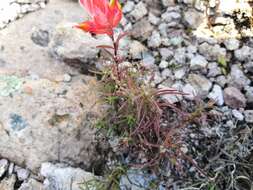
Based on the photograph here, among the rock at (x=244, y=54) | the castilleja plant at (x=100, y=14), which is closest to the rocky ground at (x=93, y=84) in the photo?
the rock at (x=244, y=54)

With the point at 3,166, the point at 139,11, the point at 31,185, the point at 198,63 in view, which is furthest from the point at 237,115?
the point at 3,166

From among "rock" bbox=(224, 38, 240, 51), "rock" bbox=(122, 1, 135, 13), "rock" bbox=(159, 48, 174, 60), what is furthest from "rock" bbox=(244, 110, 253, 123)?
"rock" bbox=(122, 1, 135, 13)

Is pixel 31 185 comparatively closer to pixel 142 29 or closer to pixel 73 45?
pixel 73 45

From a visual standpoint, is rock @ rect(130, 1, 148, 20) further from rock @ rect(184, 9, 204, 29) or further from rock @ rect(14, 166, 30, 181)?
rock @ rect(14, 166, 30, 181)

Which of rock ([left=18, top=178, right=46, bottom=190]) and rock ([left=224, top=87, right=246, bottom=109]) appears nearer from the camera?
rock ([left=18, top=178, right=46, bottom=190])

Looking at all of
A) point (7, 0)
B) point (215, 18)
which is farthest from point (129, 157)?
point (7, 0)
